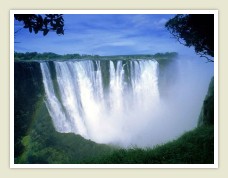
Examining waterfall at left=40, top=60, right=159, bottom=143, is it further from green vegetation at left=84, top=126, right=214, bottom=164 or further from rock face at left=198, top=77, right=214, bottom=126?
rock face at left=198, top=77, right=214, bottom=126

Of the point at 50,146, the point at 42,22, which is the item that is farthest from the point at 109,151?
the point at 42,22

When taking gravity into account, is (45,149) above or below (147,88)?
below

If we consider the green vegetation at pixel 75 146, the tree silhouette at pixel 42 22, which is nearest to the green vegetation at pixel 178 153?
the green vegetation at pixel 75 146

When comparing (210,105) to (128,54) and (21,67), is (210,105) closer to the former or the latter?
(128,54)

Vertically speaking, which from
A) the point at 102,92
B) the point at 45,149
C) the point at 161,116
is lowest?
the point at 45,149

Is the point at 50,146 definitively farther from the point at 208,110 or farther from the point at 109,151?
the point at 208,110

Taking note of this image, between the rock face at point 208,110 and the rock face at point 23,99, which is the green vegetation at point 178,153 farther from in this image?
the rock face at point 23,99

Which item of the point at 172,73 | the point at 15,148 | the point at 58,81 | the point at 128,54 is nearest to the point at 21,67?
the point at 58,81
